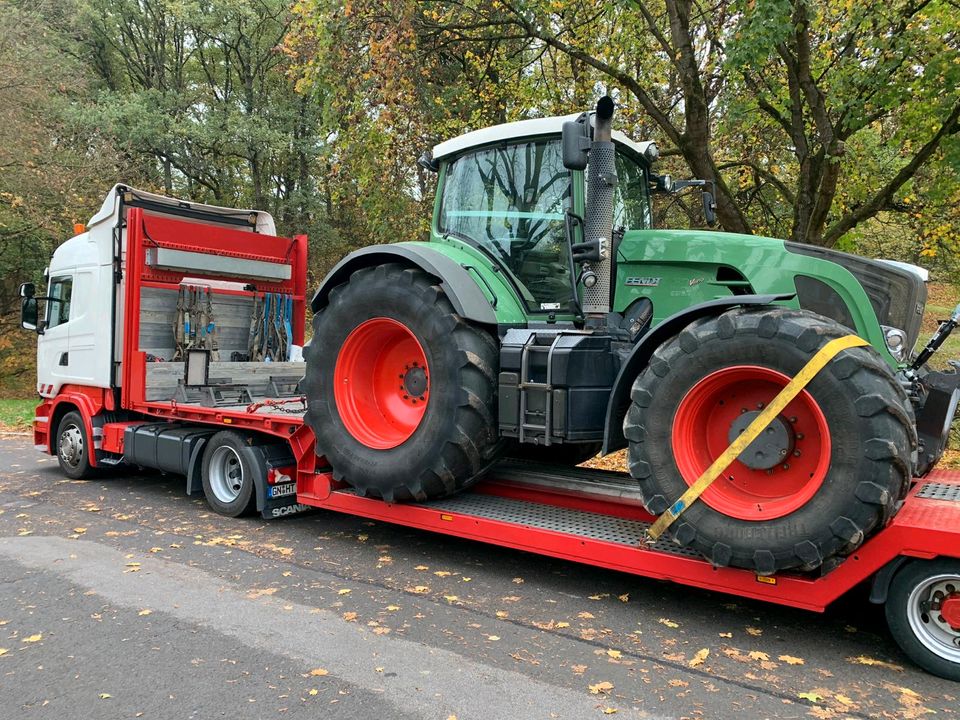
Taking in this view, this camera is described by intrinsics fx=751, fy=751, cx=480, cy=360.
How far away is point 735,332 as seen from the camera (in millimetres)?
4047

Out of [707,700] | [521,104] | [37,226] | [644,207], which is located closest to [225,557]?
[707,700]

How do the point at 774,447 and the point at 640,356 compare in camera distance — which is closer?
the point at 774,447

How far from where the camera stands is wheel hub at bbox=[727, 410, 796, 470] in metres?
4.00

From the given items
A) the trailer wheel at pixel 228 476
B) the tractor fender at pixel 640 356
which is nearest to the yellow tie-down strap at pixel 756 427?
the tractor fender at pixel 640 356

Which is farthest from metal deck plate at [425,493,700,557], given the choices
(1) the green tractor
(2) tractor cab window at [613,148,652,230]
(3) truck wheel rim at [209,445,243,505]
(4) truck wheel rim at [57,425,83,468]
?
(4) truck wheel rim at [57,425,83,468]

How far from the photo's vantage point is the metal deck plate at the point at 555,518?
4.62m

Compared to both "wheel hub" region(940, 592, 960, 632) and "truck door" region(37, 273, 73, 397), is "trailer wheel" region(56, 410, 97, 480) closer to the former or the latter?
"truck door" region(37, 273, 73, 397)

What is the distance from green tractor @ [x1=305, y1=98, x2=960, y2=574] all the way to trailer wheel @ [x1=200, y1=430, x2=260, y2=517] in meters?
1.39

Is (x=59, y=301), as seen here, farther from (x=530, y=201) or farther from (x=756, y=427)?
(x=756, y=427)

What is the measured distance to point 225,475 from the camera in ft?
23.7

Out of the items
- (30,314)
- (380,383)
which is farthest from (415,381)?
(30,314)

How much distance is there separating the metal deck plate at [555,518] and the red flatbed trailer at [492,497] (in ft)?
0.04

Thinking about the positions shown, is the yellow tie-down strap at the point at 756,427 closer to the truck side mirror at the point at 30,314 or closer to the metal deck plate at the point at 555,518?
the metal deck plate at the point at 555,518

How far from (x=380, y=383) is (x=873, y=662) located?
147 inches
